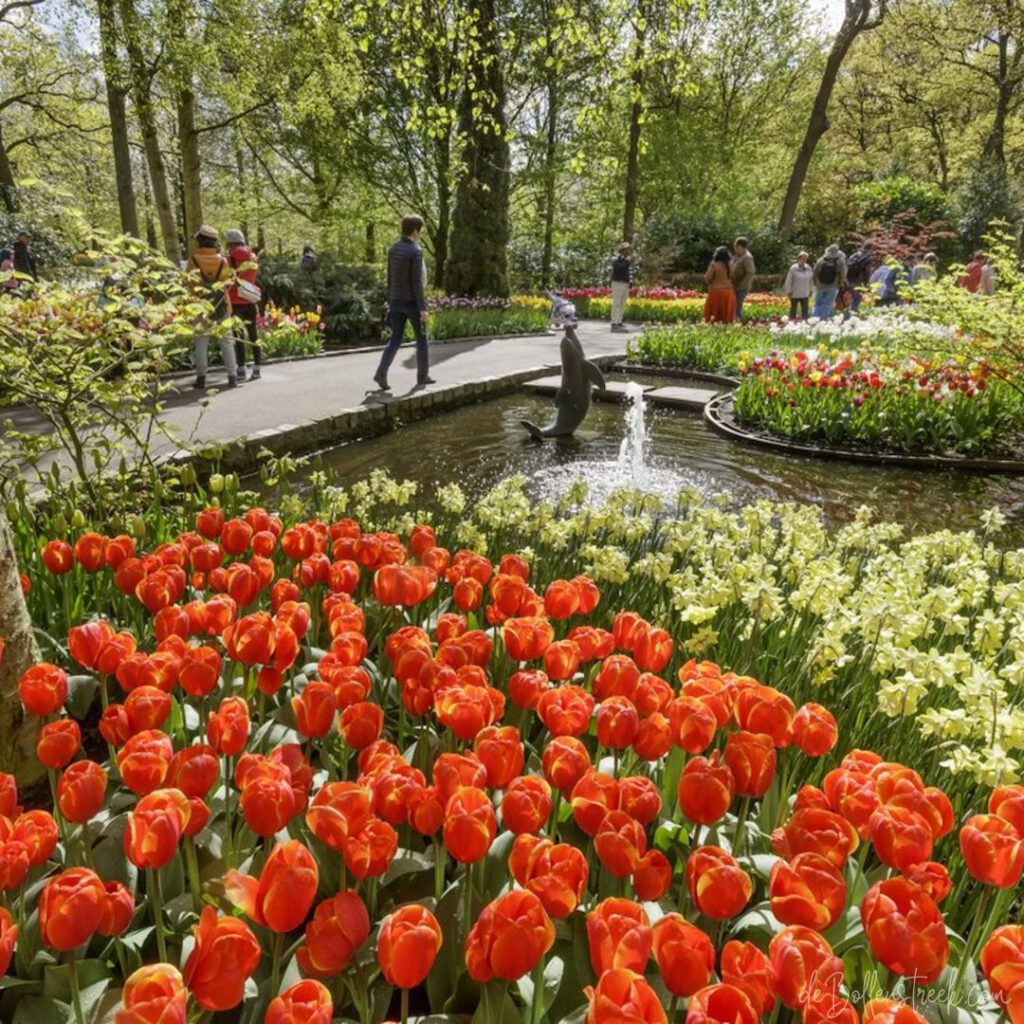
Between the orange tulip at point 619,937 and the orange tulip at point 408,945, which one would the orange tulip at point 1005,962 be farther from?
the orange tulip at point 408,945

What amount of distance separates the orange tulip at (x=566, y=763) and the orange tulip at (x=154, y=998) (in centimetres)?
70

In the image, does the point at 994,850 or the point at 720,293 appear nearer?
the point at 994,850

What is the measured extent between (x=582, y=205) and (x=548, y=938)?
37749 mm

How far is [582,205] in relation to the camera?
35.9 metres

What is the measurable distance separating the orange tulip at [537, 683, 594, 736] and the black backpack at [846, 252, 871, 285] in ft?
71.5

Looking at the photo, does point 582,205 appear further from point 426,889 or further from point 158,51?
point 426,889

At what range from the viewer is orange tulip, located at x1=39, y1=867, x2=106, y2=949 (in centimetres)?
108

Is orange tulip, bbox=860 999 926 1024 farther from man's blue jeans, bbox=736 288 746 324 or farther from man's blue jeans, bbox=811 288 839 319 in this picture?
man's blue jeans, bbox=811 288 839 319

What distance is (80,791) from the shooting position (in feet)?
4.49

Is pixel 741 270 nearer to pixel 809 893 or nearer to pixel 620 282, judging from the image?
pixel 620 282

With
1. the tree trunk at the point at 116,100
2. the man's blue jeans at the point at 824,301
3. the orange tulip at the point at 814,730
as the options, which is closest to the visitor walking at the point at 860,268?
the man's blue jeans at the point at 824,301

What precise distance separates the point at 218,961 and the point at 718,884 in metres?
0.70

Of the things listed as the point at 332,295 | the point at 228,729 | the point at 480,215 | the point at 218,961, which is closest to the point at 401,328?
the point at 332,295

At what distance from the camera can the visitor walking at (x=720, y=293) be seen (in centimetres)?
1692
